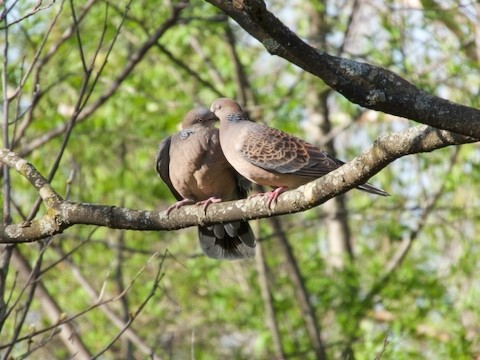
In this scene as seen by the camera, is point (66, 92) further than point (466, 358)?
Yes

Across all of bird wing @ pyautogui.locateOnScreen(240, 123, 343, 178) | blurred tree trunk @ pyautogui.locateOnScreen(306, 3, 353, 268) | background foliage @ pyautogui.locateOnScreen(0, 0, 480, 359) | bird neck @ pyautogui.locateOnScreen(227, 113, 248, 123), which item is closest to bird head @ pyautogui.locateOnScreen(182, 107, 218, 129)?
bird neck @ pyautogui.locateOnScreen(227, 113, 248, 123)

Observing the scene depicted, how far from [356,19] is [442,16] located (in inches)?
97.4

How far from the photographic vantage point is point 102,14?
27.6 feet

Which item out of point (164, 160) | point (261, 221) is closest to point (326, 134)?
point (261, 221)

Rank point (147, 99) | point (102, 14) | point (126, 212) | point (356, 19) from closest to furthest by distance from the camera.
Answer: point (126, 212) → point (102, 14) → point (147, 99) → point (356, 19)

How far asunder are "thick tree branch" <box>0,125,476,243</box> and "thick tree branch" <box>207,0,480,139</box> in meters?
0.15

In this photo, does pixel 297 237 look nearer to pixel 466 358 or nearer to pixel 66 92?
pixel 66 92

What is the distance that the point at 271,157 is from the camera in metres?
5.11

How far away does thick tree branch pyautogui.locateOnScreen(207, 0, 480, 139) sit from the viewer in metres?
2.87

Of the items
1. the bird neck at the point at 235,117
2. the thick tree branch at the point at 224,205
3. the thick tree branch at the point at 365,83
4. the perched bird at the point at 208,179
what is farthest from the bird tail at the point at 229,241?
the thick tree branch at the point at 365,83

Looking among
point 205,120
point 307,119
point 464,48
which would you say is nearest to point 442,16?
point 464,48

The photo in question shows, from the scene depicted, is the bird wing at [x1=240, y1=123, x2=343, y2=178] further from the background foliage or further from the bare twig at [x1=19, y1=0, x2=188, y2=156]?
the background foliage

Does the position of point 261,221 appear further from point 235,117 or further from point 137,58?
Answer: point 235,117

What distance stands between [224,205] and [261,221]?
259 inches
